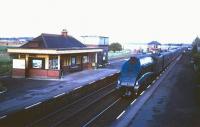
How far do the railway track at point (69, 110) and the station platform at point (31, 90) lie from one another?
2839 millimetres

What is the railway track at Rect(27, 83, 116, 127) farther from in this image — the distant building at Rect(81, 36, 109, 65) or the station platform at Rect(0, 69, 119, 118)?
the distant building at Rect(81, 36, 109, 65)

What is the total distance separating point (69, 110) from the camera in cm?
2222

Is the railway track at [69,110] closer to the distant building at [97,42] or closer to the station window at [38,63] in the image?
the station window at [38,63]

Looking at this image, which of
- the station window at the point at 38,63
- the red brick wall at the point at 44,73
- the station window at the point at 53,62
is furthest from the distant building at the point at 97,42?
the red brick wall at the point at 44,73

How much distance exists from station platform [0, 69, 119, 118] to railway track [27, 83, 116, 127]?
2.84 metres

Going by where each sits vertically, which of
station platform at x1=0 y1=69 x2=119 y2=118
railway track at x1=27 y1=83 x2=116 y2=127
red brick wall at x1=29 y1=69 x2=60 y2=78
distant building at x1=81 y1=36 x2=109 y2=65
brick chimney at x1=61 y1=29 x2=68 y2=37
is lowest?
railway track at x1=27 y1=83 x2=116 y2=127

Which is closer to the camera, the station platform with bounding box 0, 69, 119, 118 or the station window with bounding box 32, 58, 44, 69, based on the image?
the station platform with bounding box 0, 69, 119, 118

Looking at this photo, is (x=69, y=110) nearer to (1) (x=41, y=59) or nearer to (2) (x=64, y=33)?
(1) (x=41, y=59)

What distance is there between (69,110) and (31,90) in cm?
912

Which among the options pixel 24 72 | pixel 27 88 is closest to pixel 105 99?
pixel 27 88

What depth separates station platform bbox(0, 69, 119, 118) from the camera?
23594 millimetres

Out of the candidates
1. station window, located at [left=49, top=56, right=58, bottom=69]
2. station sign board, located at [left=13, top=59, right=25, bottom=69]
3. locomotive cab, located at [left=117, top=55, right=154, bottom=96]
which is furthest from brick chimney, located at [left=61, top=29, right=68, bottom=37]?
locomotive cab, located at [left=117, top=55, right=154, bottom=96]

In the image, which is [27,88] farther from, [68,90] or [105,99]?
[105,99]

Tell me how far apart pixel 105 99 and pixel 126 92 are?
212 centimetres
